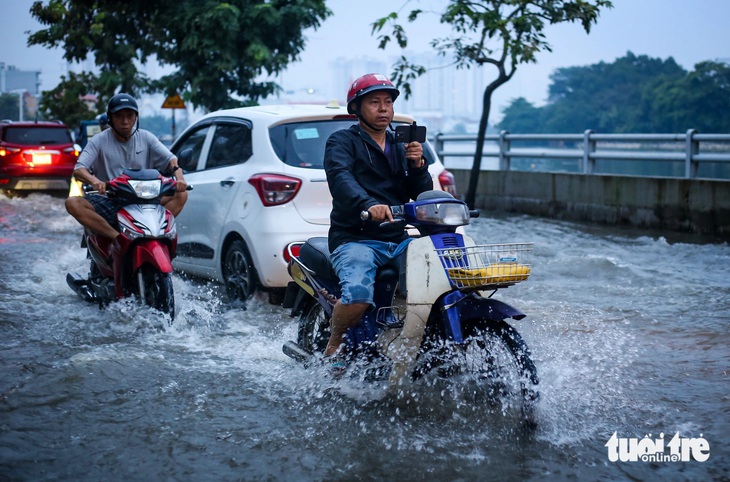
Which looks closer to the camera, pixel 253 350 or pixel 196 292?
pixel 253 350

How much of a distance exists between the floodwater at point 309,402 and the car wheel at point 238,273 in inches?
6.8

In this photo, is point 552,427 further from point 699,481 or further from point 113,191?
point 113,191

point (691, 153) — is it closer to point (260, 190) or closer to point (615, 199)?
point (615, 199)

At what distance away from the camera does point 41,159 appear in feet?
67.6

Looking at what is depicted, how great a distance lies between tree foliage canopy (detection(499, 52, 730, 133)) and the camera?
163 ft

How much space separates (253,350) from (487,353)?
2.12 metres

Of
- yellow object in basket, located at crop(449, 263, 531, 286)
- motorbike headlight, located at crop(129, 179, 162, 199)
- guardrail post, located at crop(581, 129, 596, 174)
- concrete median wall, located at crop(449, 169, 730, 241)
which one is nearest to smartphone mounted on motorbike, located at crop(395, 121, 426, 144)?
yellow object in basket, located at crop(449, 263, 531, 286)

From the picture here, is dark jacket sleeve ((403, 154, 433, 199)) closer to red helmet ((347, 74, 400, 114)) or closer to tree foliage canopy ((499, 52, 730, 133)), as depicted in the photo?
red helmet ((347, 74, 400, 114))

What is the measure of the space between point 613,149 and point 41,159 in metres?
11.9

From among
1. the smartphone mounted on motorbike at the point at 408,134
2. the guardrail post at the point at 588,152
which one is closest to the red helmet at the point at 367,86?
the smartphone mounted on motorbike at the point at 408,134

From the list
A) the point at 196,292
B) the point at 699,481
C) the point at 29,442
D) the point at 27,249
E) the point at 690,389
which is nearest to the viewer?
the point at 699,481

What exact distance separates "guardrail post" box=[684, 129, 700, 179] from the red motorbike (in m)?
8.44

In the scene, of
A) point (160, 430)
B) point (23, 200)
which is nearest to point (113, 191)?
point (160, 430)

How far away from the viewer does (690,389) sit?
211 inches
